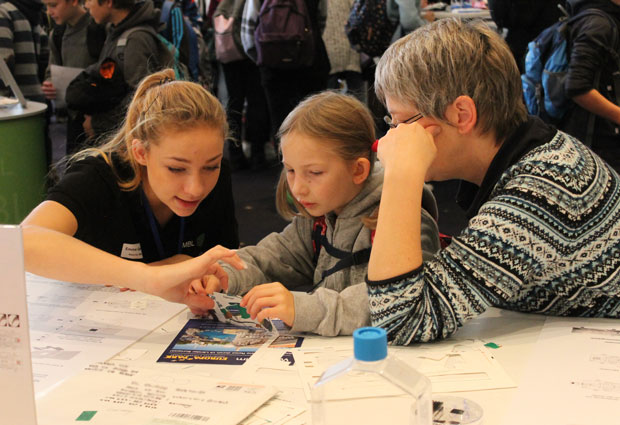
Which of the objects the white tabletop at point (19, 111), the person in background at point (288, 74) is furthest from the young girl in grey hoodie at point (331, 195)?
the person in background at point (288, 74)

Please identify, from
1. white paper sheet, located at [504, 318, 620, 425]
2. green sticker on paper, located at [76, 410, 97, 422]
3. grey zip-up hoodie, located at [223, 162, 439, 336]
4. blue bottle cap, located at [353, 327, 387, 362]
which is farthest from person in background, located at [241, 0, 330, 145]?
blue bottle cap, located at [353, 327, 387, 362]

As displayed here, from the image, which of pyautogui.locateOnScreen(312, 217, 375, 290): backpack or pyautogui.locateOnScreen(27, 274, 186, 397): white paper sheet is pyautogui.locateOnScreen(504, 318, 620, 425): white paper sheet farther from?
pyautogui.locateOnScreen(27, 274, 186, 397): white paper sheet

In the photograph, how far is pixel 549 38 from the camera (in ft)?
10.0

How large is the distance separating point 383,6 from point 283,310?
3.27 metres

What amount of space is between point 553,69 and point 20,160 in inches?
96.4

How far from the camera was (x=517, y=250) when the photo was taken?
1.21 metres

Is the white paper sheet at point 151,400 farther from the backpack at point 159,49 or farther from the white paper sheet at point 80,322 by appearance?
the backpack at point 159,49

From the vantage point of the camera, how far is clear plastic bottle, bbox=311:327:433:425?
0.81 m

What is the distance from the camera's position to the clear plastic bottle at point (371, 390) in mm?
815

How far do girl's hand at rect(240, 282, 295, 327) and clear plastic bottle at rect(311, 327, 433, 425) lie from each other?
0.92 ft

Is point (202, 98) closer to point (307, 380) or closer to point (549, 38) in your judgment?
point (307, 380)

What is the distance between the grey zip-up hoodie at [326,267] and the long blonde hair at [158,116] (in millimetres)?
314

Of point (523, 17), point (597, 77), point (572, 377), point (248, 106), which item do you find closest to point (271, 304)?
point (572, 377)

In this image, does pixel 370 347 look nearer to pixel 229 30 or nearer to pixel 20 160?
pixel 20 160
